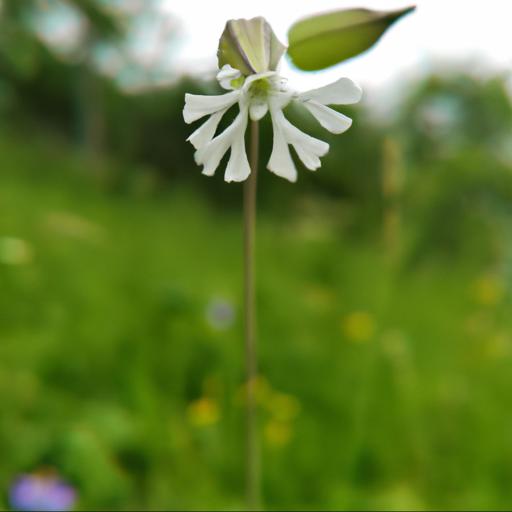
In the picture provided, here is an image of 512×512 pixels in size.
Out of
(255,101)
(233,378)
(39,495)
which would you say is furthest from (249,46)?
(233,378)

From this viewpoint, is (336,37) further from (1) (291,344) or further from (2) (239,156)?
(1) (291,344)

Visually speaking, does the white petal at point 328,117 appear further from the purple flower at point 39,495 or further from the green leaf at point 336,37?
the purple flower at point 39,495

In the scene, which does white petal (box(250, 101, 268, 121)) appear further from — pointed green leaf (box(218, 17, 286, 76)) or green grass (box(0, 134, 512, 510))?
green grass (box(0, 134, 512, 510))

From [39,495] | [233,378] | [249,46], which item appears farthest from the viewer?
[233,378]

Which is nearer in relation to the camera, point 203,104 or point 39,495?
point 203,104

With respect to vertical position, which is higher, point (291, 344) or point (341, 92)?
point (341, 92)

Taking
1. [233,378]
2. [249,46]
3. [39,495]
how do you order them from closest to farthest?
[249,46] → [39,495] → [233,378]

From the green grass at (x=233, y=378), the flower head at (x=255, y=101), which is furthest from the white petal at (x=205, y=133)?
the green grass at (x=233, y=378)
